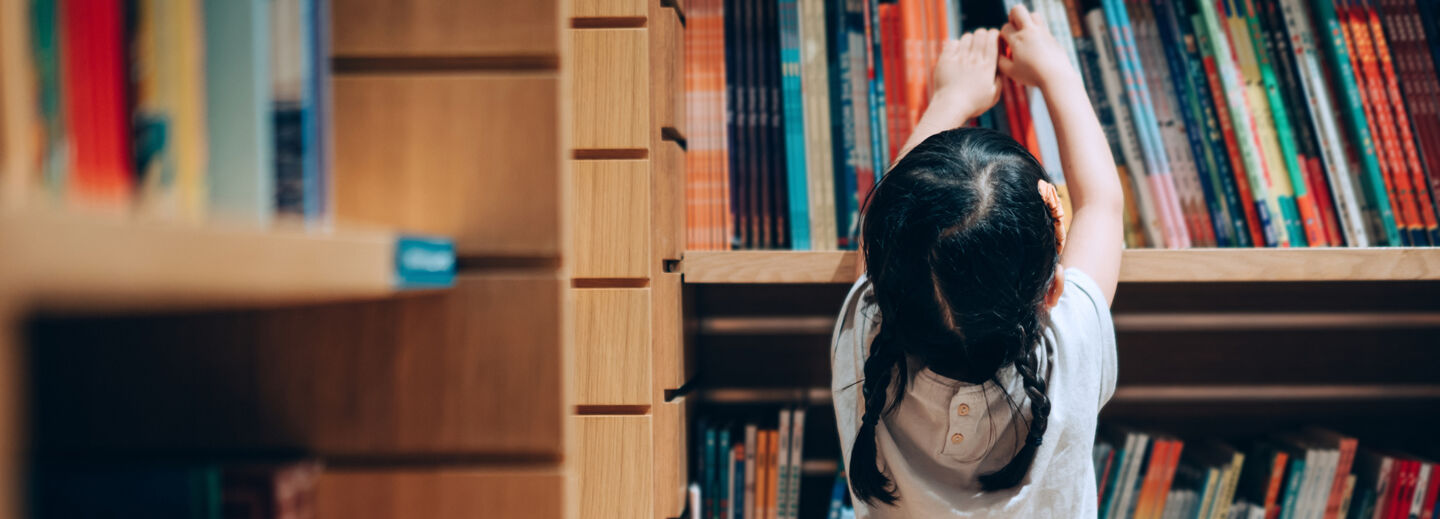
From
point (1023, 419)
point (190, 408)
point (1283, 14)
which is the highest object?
point (1283, 14)

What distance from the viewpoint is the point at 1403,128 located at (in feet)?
3.69

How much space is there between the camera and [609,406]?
1.00m

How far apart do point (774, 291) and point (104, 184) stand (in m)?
1.16

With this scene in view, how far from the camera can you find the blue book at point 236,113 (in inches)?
14.4

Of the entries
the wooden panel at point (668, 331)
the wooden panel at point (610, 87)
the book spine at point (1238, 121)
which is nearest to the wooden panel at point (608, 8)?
the wooden panel at point (610, 87)

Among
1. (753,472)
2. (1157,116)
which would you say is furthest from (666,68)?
(1157,116)

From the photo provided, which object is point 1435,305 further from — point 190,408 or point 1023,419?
point 190,408

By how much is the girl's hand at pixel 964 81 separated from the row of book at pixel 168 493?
894 mm

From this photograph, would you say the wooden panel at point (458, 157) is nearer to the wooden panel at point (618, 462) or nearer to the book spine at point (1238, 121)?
the wooden panel at point (618, 462)

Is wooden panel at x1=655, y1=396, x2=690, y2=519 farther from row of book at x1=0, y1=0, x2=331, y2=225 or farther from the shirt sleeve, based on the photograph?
row of book at x1=0, y1=0, x2=331, y2=225

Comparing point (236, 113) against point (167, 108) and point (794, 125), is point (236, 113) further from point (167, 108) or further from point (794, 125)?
point (794, 125)

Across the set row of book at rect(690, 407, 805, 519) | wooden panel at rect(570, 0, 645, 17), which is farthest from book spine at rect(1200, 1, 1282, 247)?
wooden panel at rect(570, 0, 645, 17)

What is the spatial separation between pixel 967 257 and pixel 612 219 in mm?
444

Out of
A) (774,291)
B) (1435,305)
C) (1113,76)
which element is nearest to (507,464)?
(774,291)
